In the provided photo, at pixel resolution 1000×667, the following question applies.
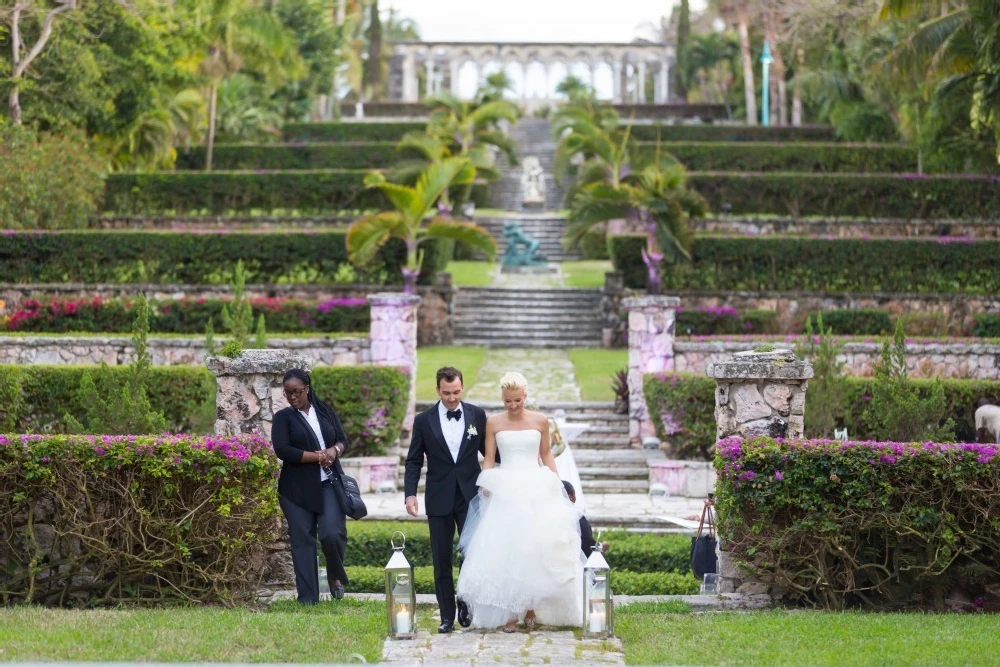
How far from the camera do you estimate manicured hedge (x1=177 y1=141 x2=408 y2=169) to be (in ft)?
129

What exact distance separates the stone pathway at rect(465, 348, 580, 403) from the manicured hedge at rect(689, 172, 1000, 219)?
31.2 ft

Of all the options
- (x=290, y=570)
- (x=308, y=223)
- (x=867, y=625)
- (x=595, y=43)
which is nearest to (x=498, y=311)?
(x=308, y=223)

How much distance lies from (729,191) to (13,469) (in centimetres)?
2629

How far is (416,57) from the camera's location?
2945 inches

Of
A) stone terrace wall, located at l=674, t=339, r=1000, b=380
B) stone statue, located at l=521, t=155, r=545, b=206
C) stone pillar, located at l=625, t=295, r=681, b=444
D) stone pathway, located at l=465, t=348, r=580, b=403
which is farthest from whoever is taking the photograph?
stone statue, located at l=521, t=155, r=545, b=206

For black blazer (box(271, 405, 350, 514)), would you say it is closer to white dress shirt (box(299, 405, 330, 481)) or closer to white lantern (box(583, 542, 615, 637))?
white dress shirt (box(299, 405, 330, 481))

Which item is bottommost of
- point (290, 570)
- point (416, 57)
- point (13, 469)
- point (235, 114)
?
point (290, 570)

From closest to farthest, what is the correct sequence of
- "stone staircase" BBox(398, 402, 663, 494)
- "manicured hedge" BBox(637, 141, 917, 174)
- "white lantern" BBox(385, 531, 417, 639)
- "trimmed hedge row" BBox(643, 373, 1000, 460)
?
"white lantern" BBox(385, 531, 417, 639) < "trimmed hedge row" BBox(643, 373, 1000, 460) < "stone staircase" BBox(398, 402, 663, 494) < "manicured hedge" BBox(637, 141, 917, 174)

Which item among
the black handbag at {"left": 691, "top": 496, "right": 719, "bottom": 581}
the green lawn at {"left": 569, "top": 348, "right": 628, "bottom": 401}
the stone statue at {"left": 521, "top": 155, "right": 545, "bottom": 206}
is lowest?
the black handbag at {"left": 691, "top": 496, "right": 719, "bottom": 581}

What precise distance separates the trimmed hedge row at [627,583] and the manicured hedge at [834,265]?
16041 mm

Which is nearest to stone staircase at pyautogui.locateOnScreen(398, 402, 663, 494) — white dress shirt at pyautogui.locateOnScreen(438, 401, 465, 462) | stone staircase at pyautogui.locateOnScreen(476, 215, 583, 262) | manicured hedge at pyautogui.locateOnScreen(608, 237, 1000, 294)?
manicured hedge at pyautogui.locateOnScreen(608, 237, 1000, 294)

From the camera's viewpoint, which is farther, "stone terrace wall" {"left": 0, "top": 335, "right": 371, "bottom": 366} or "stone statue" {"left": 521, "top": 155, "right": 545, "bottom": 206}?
"stone statue" {"left": 521, "top": 155, "right": 545, "bottom": 206}

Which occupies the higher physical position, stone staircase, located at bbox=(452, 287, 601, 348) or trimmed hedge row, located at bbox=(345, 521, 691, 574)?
stone staircase, located at bbox=(452, 287, 601, 348)

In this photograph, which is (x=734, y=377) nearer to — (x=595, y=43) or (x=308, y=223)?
(x=308, y=223)
